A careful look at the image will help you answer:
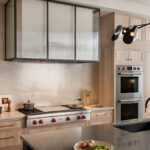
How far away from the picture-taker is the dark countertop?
1875 mm

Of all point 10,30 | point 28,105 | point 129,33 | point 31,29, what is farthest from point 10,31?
point 129,33

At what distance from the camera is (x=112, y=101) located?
14.3ft

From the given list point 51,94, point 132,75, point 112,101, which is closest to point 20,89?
point 51,94

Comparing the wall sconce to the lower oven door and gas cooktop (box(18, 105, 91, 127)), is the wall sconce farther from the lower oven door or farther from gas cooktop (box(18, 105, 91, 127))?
the lower oven door

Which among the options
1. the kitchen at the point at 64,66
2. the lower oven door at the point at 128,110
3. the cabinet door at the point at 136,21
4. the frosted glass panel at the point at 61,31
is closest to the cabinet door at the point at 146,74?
the kitchen at the point at 64,66

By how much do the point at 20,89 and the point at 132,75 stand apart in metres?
2.20

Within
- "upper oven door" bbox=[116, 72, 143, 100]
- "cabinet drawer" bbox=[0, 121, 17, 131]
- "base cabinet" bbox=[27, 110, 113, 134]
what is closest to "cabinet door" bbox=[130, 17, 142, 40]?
"upper oven door" bbox=[116, 72, 143, 100]

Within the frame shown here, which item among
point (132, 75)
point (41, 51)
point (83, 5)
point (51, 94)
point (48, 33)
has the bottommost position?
point (51, 94)

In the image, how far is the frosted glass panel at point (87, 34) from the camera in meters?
4.05

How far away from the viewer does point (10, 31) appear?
145 inches

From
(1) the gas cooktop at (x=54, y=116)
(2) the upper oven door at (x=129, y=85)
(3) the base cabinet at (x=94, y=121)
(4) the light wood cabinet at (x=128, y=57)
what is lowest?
(3) the base cabinet at (x=94, y=121)

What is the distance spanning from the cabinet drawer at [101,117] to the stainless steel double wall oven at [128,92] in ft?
0.59

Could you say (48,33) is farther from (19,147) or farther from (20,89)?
(19,147)

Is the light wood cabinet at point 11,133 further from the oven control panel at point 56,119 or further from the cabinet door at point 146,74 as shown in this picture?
the cabinet door at point 146,74
